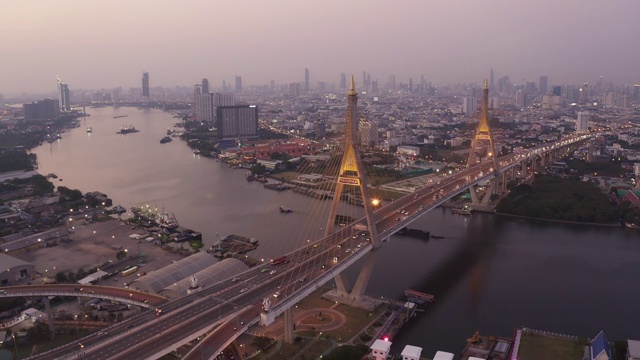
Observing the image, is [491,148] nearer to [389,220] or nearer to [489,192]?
[489,192]

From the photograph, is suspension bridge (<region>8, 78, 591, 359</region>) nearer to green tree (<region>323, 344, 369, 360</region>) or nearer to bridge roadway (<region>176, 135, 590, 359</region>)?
bridge roadway (<region>176, 135, 590, 359</region>)

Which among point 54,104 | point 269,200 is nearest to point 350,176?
point 269,200

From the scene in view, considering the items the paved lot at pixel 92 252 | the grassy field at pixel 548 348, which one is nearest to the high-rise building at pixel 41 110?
the paved lot at pixel 92 252

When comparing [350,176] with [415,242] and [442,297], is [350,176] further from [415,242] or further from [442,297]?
[415,242]

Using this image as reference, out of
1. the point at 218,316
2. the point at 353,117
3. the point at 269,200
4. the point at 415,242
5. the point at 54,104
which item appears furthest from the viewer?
the point at 54,104

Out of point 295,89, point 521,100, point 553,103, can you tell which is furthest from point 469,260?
point 295,89

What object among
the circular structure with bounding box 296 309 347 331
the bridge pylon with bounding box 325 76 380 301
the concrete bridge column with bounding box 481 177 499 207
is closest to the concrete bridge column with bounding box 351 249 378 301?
the bridge pylon with bounding box 325 76 380 301

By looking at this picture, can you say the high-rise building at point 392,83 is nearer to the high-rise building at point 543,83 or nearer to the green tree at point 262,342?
the high-rise building at point 543,83
